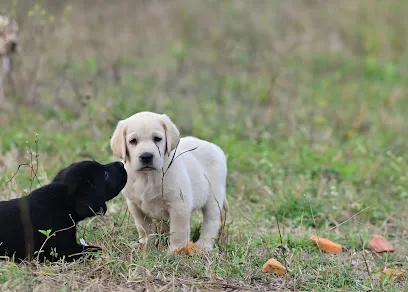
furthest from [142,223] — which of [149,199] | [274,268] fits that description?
[274,268]

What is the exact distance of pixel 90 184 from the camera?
16.3 ft

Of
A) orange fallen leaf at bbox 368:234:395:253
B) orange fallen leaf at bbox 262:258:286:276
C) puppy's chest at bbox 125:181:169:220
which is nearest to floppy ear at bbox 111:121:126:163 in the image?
puppy's chest at bbox 125:181:169:220

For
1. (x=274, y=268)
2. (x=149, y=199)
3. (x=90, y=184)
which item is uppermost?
(x=90, y=184)

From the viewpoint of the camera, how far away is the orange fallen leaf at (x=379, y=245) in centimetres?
617

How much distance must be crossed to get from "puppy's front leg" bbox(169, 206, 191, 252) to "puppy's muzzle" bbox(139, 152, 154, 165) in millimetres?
426

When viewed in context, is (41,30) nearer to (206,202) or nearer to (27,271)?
(206,202)

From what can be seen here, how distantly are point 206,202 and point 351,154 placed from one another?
402cm

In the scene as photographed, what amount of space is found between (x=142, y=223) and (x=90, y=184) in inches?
29.3

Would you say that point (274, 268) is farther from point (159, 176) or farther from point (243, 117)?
point (243, 117)

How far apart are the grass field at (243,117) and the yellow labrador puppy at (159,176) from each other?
0.19m

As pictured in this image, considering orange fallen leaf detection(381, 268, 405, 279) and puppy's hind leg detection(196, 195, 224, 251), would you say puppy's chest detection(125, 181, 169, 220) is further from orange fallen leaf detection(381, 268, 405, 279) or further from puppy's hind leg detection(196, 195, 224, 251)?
orange fallen leaf detection(381, 268, 405, 279)

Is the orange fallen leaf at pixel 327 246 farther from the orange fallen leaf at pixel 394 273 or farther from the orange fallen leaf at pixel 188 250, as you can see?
the orange fallen leaf at pixel 188 250

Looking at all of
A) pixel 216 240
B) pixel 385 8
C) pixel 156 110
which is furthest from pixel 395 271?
pixel 385 8

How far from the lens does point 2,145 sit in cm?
833
